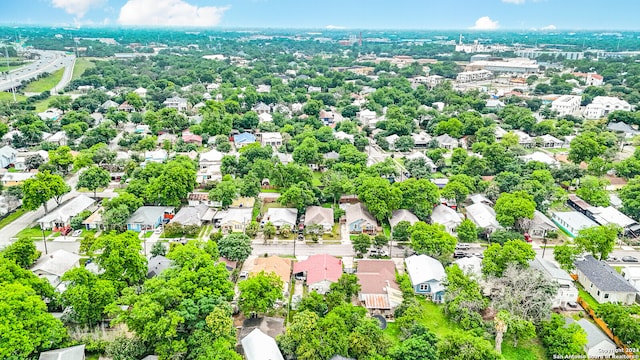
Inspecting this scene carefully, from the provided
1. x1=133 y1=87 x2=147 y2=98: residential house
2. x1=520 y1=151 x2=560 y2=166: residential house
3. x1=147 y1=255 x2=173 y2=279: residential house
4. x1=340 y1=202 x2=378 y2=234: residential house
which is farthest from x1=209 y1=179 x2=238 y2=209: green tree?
x1=133 y1=87 x2=147 y2=98: residential house

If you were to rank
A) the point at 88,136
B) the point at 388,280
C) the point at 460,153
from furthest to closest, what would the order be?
the point at 88,136 → the point at 460,153 → the point at 388,280

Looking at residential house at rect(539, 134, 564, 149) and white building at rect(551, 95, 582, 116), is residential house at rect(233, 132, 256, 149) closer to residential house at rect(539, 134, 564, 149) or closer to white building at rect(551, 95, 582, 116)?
residential house at rect(539, 134, 564, 149)

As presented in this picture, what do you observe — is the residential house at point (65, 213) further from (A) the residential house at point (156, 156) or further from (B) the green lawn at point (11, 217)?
(A) the residential house at point (156, 156)

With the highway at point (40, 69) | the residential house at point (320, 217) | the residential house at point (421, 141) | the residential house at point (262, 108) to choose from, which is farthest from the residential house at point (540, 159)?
the highway at point (40, 69)

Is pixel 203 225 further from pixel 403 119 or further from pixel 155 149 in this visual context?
pixel 403 119

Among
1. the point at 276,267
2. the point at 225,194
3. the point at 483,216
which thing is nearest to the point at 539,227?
the point at 483,216

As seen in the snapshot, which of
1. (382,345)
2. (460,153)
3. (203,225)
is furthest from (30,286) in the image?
(460,153)
